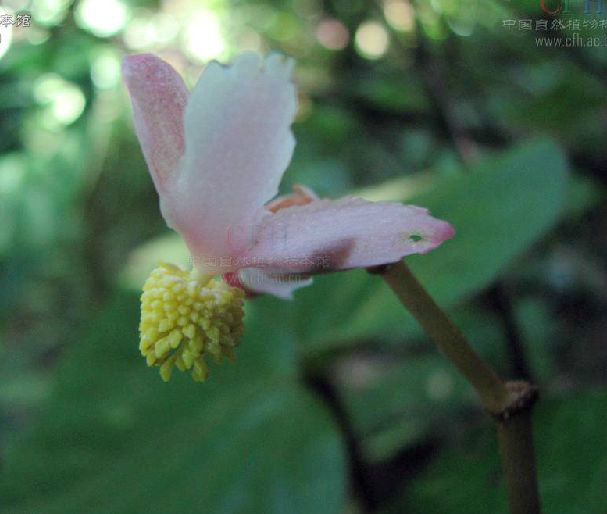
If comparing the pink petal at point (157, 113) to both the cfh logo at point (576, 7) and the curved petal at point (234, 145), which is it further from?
the cfh logo at point (576, 7)

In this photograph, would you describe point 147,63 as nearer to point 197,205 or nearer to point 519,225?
point 197,205

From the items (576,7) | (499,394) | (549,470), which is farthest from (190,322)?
(576,7)

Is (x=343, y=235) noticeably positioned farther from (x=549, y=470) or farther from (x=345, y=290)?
(x=345, y=290)

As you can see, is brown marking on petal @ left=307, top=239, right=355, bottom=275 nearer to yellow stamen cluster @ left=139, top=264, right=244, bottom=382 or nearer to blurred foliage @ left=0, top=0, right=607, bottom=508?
yellow stamen cluster @ left=139, top=264, right=244, bottom=382

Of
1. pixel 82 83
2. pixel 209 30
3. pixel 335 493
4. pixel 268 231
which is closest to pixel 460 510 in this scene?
pixel 335 493

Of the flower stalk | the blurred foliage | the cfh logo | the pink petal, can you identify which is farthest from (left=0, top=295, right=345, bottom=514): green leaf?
the cfh logo
